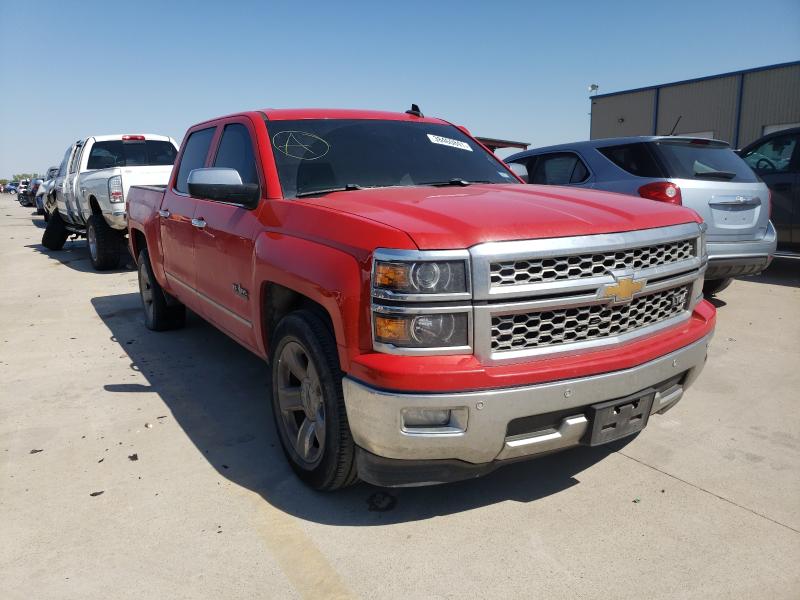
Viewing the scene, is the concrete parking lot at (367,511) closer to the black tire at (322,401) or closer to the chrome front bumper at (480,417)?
the black tire at (322,401)

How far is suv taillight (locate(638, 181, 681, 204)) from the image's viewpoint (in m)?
5.59

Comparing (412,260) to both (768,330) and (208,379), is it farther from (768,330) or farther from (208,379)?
(768,330)

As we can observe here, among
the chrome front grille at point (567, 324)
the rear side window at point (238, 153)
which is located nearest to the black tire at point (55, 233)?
the rear side window at point (238, 153)

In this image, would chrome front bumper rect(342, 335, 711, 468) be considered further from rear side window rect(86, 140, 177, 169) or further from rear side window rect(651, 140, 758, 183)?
rear side window rect(86, 140, 177, 169)

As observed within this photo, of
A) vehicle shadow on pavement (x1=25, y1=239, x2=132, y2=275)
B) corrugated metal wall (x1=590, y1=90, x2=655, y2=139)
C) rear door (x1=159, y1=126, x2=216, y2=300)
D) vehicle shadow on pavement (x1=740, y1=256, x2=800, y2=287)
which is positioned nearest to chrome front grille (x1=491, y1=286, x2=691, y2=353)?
rear door (x1=159, y1=126, x2=216, y2=300)

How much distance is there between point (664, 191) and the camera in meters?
5.61

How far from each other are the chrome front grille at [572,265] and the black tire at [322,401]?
0.79 m

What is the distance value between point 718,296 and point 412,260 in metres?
5.93

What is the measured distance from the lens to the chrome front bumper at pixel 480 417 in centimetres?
228

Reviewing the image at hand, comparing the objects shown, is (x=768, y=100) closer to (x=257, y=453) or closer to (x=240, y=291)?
(x=240, y=291)

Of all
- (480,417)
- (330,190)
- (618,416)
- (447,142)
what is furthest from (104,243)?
(618,416)

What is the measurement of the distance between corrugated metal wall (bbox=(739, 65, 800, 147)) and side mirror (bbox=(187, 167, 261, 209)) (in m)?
23.3

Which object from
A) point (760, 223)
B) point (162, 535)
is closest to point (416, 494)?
point (162, 535)

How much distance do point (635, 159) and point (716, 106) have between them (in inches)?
818
